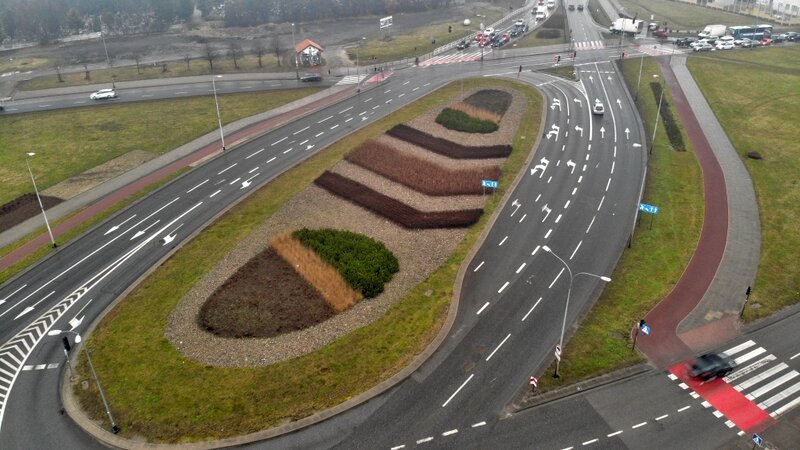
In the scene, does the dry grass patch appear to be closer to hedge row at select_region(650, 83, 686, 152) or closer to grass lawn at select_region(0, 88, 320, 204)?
grass lawn at select_region(0, 88, 320, 204)

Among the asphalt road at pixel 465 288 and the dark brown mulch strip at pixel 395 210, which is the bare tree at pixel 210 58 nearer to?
the asphalt road at pixel 465 288

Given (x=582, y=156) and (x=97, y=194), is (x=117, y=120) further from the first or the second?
(x=582, y=156)

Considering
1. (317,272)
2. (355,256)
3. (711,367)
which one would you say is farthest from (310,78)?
(711,367)

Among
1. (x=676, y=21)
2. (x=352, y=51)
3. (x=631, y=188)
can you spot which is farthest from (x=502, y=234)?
(x=676, y=21)

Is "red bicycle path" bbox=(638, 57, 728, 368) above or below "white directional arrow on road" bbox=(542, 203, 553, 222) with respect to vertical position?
below

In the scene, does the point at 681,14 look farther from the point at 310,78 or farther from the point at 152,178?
the point at 152,178

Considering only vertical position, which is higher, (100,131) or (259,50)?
(259,50)

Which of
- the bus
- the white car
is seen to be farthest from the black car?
the bus
